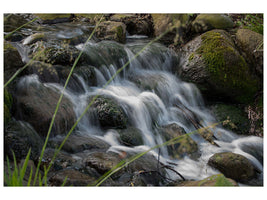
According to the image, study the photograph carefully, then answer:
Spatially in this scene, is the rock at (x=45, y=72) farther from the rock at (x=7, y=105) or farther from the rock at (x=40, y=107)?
the rock at (x=7, y=105)

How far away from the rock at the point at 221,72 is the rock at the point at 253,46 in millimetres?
182

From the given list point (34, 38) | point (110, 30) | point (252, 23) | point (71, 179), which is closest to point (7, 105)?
point (71, 179)

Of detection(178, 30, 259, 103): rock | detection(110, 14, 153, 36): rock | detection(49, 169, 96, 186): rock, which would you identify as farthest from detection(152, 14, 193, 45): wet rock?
detection(49, 169, 96, 186): rock

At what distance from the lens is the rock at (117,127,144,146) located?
295cm

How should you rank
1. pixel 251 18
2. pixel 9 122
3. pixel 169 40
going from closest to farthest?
1. pixel 9 122
2. pixel 251 18
3. pixel 169 40

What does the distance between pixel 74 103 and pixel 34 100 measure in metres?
0.49

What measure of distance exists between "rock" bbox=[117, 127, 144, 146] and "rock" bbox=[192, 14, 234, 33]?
6.17ft

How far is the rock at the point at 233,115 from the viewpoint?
12.2ft

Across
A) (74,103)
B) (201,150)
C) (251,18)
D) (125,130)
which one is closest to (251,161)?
(201,150)

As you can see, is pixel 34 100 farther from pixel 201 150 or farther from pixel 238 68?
pixel 238 68

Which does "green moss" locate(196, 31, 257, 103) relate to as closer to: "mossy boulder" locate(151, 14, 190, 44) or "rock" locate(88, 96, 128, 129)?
"mossy boulder" locate(151, 14, 190, 44)

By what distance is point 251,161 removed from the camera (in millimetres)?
3096

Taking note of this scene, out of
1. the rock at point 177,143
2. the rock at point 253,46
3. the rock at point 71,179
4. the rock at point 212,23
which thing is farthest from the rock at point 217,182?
the rock at point 253,46

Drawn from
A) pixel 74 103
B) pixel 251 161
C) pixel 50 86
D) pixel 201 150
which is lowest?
pixel 251 161
